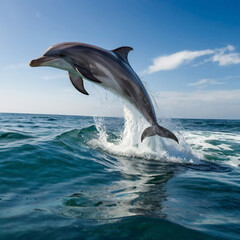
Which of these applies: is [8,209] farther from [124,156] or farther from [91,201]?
[124,156]

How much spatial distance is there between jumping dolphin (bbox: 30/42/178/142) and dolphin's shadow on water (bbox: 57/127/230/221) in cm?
122

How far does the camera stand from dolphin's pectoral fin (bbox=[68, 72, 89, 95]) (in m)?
5.79

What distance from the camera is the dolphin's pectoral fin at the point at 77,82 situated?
19.0 feet

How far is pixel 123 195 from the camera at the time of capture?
4.33 m

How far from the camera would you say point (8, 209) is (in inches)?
139

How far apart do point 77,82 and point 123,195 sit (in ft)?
10.2

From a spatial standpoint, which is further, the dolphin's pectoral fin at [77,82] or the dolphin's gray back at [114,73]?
the dolphin's pectoral fin at [77,82]

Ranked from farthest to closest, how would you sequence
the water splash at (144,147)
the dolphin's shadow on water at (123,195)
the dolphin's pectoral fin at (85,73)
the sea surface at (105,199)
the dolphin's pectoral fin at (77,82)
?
1. the water splash at (144,147)
2. the dolphin's pectoral fin at (77,82)
3. the dolphin's pectoral fin at (85,73)
4. the dolphin's shadow on water at (123,195)
5. the sea surface at (105,199)

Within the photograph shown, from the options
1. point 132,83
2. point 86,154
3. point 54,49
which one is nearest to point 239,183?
point 132,83

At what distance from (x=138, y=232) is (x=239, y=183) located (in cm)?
389

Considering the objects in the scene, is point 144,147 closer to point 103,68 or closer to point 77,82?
point 77,82

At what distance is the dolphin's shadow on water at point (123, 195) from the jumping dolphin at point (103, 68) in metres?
1.22

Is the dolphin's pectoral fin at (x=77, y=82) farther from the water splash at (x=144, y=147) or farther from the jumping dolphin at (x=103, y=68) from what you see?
the water splash at (x=144, y=147)

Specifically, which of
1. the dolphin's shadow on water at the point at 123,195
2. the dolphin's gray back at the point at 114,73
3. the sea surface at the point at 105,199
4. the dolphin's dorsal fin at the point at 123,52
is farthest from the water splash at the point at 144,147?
the dolphin's dorsal fin at the point at 123,52
